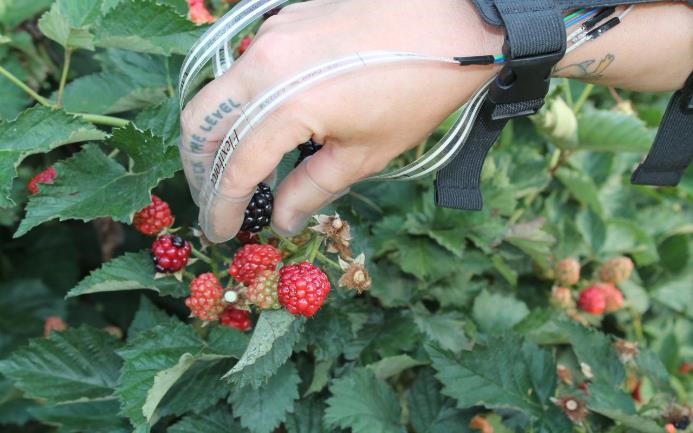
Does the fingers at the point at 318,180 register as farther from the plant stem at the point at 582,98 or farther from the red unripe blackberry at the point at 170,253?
the plant stem at the point at 582,98

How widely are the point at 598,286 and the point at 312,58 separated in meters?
0.97

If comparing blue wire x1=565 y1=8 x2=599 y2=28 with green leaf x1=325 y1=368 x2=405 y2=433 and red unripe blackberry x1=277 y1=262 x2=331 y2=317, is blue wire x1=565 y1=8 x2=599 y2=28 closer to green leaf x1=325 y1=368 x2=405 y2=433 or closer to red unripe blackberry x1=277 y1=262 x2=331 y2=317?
red unripe blackberry x1=277 y1=262 x2=331 y2=317

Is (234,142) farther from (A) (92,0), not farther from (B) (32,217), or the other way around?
(A) (92,0)

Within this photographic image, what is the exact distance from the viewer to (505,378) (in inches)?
42.8

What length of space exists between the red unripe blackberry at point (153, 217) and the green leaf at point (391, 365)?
0.36m

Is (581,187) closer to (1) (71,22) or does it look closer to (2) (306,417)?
(2) (306,417)

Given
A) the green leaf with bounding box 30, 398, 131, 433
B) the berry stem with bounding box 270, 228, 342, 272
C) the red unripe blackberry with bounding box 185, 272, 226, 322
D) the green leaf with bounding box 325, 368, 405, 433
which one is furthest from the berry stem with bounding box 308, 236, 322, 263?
the green leaf with bounding box 30, 398, 131, 433

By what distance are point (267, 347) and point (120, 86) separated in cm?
55

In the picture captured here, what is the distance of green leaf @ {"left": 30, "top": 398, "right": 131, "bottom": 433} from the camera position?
1.01 meters

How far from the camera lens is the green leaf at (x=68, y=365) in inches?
40.6

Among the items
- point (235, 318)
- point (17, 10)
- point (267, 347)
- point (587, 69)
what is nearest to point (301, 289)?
point (267, 347)

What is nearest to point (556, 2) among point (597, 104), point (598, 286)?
point (598, 286)

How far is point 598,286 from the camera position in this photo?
4.74 feet

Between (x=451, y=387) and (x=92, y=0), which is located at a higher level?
(x=92, y=0)
